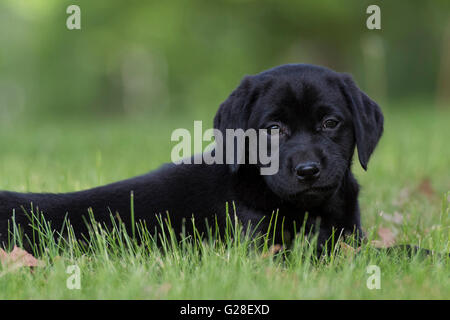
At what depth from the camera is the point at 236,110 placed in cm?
356

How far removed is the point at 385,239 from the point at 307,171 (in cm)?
100

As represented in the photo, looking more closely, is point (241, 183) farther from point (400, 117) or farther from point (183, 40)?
point (183, 40)

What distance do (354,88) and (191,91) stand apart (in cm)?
2945

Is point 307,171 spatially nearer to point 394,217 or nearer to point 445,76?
point 394,217

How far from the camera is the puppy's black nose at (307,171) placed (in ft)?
10.5

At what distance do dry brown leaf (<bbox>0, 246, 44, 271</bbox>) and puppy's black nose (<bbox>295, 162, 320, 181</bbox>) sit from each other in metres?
1.36

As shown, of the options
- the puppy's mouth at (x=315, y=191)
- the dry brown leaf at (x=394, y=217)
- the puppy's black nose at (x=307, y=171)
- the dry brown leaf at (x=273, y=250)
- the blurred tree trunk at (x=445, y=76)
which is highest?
the blurred tree trunk at (x=445, y=76)

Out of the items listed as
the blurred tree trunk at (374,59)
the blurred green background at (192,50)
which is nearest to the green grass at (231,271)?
the blurred tree trunk at (374,59)

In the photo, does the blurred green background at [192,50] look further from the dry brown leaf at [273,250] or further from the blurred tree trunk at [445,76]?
the dry brown leaf at [273,250]

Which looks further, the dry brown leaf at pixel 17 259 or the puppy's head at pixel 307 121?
the puppy's head at pixel 307 121

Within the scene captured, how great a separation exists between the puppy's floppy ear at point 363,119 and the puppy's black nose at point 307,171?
16.5 inches

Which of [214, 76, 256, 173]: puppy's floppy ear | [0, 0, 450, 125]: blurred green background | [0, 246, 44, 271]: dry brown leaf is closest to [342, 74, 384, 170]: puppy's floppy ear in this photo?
[214, 76, 256, 173]: puppy's floppy ear

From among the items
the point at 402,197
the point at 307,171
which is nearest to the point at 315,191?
the point at 307,171

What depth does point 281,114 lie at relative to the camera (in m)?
3.41
